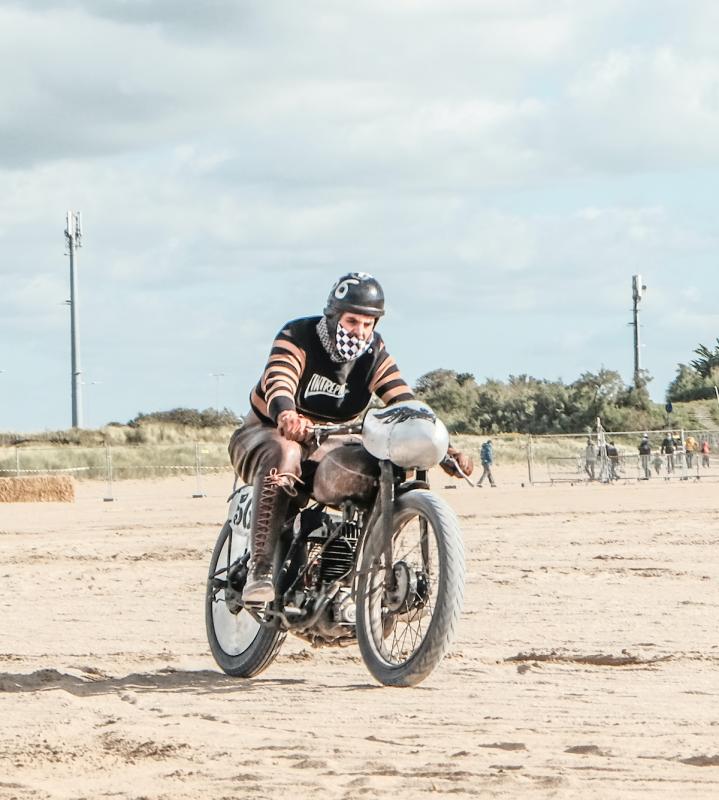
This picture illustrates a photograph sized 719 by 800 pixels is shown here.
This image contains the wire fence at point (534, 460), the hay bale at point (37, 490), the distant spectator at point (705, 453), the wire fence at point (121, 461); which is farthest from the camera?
the wire fence at point (121, 461)

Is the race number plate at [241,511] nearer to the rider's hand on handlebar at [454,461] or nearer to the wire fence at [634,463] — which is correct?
the rider's hand on handlebar at [454,461]

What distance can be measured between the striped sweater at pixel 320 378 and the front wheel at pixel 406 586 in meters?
0.80

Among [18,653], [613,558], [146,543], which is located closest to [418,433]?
[18,653]

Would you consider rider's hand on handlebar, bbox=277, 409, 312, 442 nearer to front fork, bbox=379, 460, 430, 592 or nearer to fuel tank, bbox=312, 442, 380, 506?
fuel tank, bbox=312, 442, 380, 506

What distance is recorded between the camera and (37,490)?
35.4 m

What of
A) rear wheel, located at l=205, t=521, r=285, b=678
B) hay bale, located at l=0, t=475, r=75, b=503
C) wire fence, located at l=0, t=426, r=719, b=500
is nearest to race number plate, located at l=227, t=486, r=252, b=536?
rear wheel, located at l=205, t=521, r=285, b=678

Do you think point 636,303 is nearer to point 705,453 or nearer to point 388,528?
point 705,453

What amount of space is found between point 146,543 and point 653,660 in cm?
1254

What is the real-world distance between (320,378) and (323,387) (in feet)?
0.16

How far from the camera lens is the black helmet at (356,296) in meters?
7.72

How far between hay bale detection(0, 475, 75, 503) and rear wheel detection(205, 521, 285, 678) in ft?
87.7

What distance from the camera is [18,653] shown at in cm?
928

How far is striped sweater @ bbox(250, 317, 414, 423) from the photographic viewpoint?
7.77 meters

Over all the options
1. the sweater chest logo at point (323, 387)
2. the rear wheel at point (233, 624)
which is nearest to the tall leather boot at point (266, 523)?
the rear wheel at point (233, 624)
